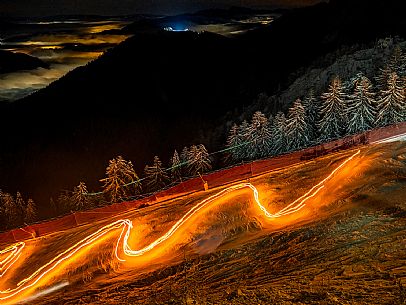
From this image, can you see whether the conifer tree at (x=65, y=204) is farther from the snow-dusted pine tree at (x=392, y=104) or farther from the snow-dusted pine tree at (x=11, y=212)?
the snow-dusted pine tree at (x=392, y=104)

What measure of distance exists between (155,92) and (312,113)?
96344 mm

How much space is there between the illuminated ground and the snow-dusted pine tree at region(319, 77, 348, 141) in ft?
49.1

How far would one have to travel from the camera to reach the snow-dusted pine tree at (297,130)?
118 ft

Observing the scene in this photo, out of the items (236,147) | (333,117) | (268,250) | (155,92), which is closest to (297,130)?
(333,117)

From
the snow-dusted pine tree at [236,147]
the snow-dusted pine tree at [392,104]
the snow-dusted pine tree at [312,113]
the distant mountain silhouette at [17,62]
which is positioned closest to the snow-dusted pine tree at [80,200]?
the snow-dusted pine tree at [236,147]

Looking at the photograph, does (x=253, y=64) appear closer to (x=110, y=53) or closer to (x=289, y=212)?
(x=110, y=53)

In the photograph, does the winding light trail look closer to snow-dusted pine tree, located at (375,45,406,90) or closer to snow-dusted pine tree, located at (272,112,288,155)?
snow-dusted pine tree, located at (272,112,288,155)

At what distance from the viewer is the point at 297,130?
118ft

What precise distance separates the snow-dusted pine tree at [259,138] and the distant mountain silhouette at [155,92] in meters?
14.9

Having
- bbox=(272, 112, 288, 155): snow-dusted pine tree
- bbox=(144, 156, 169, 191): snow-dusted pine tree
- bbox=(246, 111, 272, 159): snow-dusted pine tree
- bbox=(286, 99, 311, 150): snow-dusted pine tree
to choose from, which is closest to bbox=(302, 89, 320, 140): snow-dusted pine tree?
bbox=(286, 99, 311, 150): snow-dusted pine tree

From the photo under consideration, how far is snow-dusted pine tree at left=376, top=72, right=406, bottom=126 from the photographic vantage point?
31.7 metres

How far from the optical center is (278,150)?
120 feet

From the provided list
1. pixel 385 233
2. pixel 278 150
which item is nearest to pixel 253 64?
pixel 278 150

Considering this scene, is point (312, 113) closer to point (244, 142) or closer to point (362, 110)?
point (362, 110)
